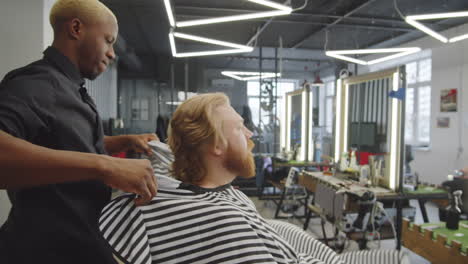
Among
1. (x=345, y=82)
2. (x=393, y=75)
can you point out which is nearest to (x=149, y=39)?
(x=345, y=82)

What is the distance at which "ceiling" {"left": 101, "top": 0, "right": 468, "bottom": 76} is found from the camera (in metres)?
4.63

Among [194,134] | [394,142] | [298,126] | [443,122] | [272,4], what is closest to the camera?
Answer: [194,134]

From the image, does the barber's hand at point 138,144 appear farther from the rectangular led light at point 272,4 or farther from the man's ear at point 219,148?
the rectangular led light at point 272,4

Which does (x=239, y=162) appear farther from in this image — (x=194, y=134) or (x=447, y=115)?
(x=447, y=115)

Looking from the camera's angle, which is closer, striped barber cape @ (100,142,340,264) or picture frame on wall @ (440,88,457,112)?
striped barber cape @ (100,142,340,264)

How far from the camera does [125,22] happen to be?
5473 millimetres

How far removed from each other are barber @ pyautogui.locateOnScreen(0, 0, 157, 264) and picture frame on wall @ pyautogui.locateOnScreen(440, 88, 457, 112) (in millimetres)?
6442

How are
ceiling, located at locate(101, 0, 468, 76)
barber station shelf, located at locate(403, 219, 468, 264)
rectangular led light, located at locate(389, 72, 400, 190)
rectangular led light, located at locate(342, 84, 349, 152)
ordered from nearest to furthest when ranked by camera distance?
barber station shelf, located at locate(403, 219, 468, 264) → rectangular led light, located at locate(389, 72, 400, 190) → rectangular led light, located at locate(342, 84, 349, 152) → ceiling, located at locate(101, 0, 468, 76)

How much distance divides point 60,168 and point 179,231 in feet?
1.37

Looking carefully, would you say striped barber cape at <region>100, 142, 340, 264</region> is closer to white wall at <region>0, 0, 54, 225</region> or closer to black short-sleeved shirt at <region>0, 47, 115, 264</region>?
black short-sleeved shirt at <region>0, 47, 115, 264</region>

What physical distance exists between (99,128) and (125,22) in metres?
5.19

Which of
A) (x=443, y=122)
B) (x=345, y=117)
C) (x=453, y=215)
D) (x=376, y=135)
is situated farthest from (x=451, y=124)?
(x=453, y=215)

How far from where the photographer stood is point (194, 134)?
3.63 feet

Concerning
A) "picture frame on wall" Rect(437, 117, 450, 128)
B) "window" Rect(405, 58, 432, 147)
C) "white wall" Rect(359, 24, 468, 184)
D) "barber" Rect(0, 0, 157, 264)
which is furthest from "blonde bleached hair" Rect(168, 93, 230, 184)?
"window" Rect(405, 58, 432, 147)
